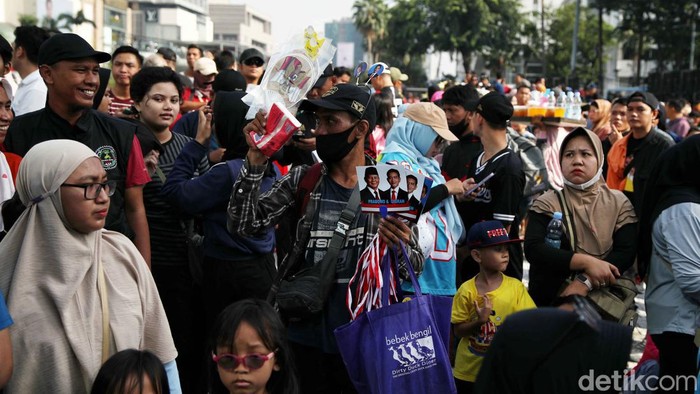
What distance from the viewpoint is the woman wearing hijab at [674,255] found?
4367 mm

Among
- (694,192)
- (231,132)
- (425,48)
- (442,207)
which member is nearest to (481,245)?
(442,207)

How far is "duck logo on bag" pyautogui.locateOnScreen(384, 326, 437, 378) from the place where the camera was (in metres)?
3.71

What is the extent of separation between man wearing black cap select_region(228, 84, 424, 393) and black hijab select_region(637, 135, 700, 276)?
1442mm

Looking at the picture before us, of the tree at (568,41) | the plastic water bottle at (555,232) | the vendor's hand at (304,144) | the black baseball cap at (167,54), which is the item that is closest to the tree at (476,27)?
the tree at (568,41)

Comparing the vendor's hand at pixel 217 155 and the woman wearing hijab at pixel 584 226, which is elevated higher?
the vendor's hand at pixel 217 155

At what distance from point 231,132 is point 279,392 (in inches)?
71.9

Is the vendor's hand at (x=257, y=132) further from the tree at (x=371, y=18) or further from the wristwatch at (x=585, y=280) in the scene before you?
the tree at (x=371, y=18)

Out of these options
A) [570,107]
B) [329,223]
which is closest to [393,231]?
[329,223]

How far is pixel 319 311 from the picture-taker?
3910 millimetres

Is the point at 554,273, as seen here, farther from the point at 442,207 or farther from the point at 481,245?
the point at 442,207

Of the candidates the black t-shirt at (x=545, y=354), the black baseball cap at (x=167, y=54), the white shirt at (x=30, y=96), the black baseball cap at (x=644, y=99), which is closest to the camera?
the black t-shirt at (x=545, y=354)

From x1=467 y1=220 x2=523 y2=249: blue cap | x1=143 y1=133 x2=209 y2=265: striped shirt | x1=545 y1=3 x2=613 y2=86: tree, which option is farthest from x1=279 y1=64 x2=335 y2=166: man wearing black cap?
x1=545 y1=3 x2=613 y2=86: tree

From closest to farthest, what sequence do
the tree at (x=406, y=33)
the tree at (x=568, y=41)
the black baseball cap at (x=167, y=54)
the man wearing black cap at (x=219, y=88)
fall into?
the man wearing black cap at (x=219, y=88), the black baseball cap at (x=167, y=54), the tree at (x=568, y=41), the tree at (x=406, y=33)

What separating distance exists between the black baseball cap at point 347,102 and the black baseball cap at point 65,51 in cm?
124
